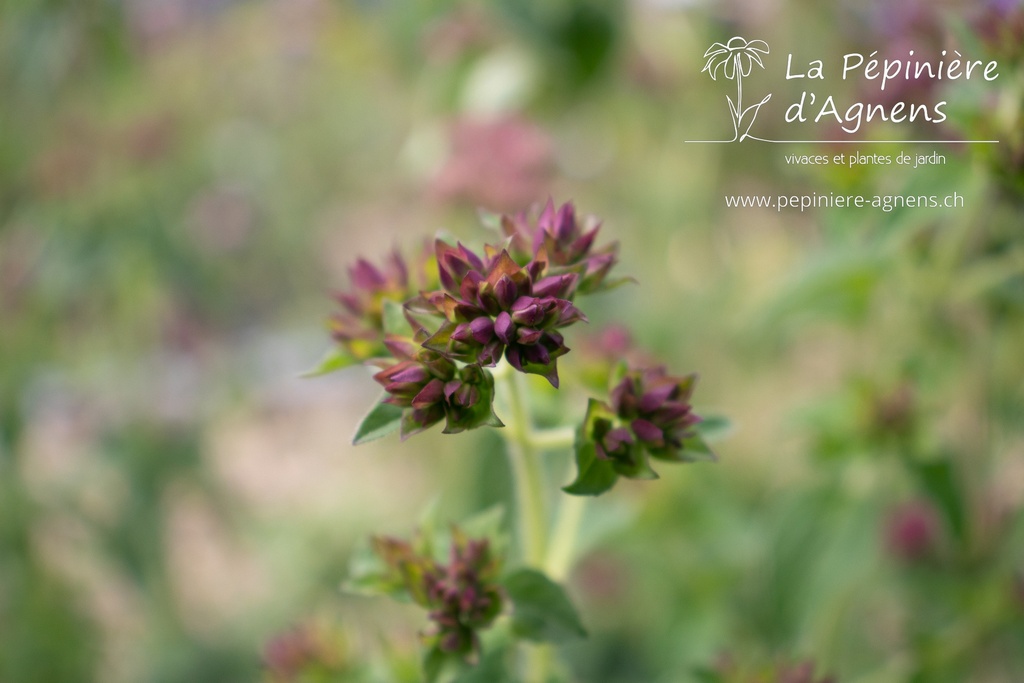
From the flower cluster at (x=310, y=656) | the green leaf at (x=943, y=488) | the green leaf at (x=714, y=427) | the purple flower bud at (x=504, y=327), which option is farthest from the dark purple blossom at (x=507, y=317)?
the green leaf at (x=943, y=488)

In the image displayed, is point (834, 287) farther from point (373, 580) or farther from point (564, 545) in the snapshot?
point (373, 580)

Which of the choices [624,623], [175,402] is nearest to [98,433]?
[175,402]

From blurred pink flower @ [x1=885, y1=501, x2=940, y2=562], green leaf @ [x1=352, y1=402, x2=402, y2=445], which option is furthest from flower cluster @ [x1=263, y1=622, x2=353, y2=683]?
blurred pink flower @ [x1=885, y1=501, x2=940, y2=562]

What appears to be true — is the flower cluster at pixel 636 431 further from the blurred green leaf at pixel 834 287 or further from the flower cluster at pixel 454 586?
the blurred green leaf at pixel 834 287

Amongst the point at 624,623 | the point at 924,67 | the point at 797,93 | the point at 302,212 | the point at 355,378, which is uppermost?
the point at 302,212

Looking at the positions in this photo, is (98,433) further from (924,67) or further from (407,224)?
(924,67)

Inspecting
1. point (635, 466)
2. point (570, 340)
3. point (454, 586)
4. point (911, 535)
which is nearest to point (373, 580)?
point (454, 586)
